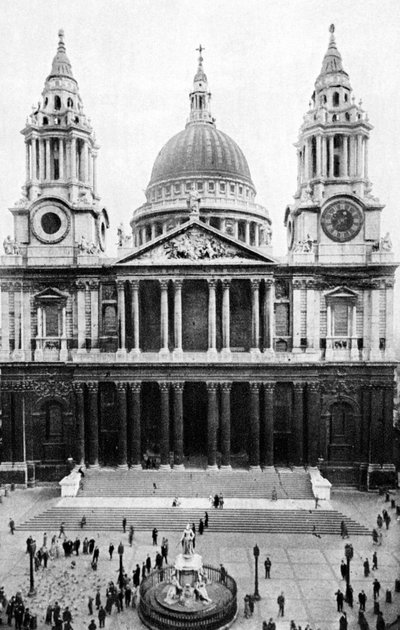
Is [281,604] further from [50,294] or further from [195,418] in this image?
[50,294]

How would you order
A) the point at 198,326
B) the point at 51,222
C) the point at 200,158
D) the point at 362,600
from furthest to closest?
the point at 200,158 → the point at 198,326 → the point at 51,222 → the point at 362,600

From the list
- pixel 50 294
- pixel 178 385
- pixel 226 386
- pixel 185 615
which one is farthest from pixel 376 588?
pixel 50 294

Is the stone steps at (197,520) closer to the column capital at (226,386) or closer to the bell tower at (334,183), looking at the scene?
the column capital at (226,386)

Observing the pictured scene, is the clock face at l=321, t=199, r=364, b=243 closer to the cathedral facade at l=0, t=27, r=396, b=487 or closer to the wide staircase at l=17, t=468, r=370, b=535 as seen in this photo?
the cathedral facade at l=0, t=27, r=396, b=487

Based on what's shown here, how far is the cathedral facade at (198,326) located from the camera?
38812mm

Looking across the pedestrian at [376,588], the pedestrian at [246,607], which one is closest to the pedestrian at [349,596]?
the pedestrian at [376,588]

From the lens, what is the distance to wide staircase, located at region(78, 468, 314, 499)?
3544cm

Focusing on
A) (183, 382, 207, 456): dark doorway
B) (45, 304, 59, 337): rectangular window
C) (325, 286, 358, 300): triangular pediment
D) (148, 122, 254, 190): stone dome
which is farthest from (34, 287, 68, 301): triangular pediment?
(148, 122, 254, 190): stone dome

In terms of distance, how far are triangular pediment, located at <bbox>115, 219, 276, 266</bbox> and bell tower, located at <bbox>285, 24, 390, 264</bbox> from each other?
404cm

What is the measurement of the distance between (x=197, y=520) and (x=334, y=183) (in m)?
24.8

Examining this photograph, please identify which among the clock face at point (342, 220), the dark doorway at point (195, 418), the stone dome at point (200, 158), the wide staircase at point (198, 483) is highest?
the stone dome at point (200, 158)

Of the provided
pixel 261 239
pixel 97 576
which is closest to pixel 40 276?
pixel 97 576

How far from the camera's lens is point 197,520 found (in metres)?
32.8

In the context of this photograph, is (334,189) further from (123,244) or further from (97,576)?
(97,576)
